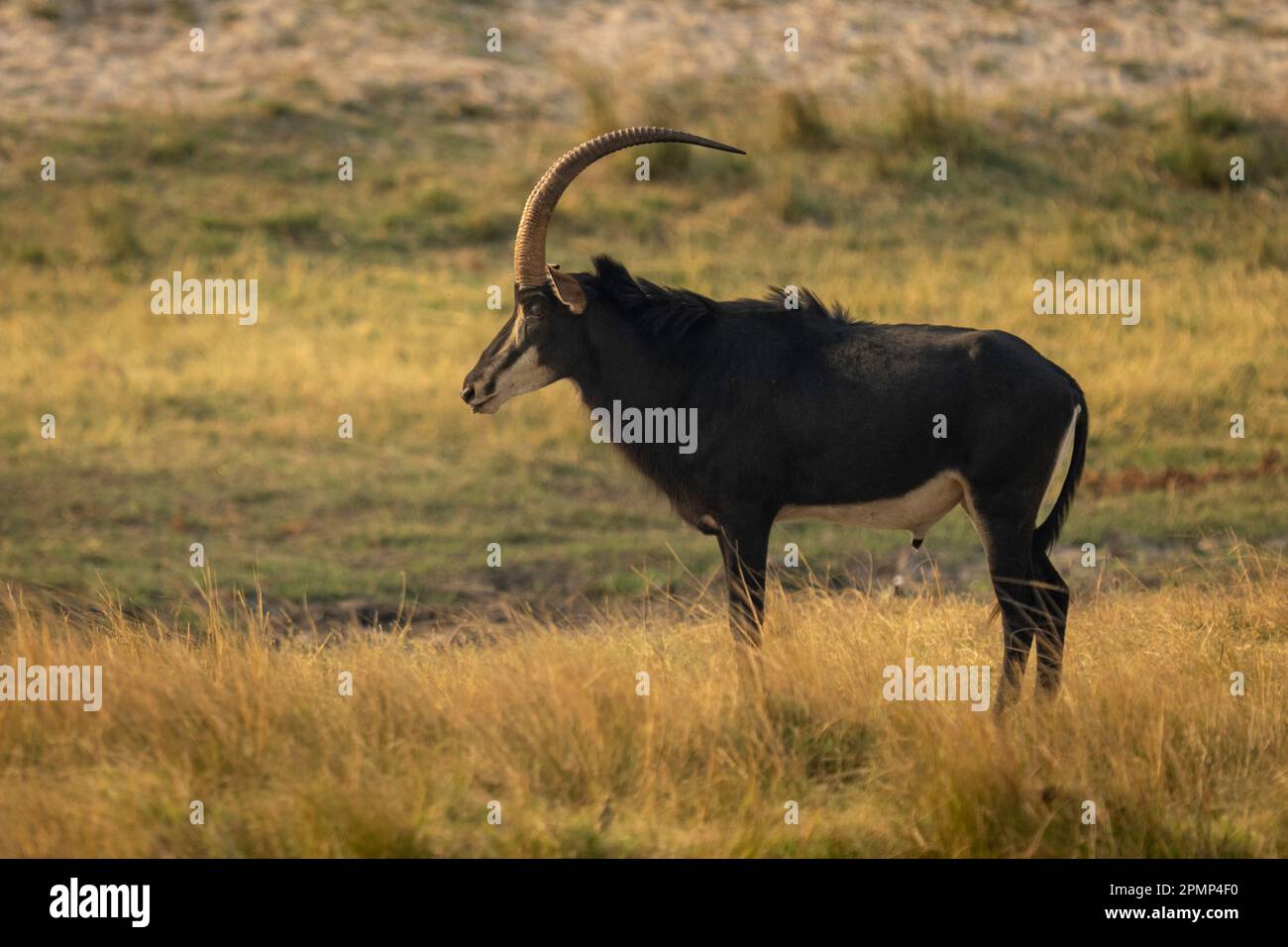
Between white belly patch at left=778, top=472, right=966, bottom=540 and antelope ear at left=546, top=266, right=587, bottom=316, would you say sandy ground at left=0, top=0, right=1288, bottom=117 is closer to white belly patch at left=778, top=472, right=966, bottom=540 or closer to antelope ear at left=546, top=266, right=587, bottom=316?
antelope ear at left=546, top=266, right=587, bottom=316

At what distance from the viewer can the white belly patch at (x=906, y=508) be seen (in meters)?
7.20

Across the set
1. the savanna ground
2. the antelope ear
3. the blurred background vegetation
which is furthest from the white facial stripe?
the blurred background vegetation

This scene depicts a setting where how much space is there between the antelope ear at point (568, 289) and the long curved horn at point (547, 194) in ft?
0.34

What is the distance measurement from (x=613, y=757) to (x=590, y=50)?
57.1 ft

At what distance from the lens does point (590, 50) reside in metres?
22.7

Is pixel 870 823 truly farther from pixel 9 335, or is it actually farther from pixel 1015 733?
pixel 9 335

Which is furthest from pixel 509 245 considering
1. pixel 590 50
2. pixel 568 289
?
pixel 568 289

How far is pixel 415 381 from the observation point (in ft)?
49.0

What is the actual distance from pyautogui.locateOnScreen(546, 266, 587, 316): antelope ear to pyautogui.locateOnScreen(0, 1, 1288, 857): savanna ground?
4.69 feet

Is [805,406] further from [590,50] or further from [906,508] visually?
[590,50]

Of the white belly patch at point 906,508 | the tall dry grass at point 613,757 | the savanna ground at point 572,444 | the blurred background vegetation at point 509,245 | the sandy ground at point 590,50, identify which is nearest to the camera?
the tall dry grass at point 613,757

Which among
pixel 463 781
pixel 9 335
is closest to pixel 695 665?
pixel 463 781

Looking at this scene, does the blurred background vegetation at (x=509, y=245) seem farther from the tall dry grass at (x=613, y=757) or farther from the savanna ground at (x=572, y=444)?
the tall dry grass at (x=613, y=757)

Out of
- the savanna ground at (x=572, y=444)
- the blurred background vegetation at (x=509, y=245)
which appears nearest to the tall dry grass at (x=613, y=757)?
the savanna ground at (x=572, y=444)
